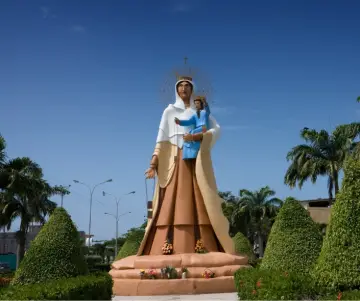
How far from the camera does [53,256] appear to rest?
9531 mm

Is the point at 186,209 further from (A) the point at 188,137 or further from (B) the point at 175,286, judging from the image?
(B) the point at 175,286

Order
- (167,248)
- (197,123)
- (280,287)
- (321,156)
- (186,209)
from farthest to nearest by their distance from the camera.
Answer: (321,156) < (197,123) < (186,209) < (167,248) < (280,287)

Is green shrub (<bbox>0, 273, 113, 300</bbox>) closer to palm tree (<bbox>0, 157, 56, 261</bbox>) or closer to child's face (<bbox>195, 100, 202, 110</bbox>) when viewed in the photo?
child's face (<bbox>195, 100, 202, 110</bbox>)

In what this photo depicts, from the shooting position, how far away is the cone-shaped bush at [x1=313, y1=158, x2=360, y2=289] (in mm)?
7396

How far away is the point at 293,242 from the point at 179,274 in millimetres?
5682

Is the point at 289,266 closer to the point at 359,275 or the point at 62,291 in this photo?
the point at 359,275

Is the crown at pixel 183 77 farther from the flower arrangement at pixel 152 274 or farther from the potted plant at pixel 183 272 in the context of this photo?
the flower arrangement at pixel 152 274

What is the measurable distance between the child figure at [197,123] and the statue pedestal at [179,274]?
3889mm

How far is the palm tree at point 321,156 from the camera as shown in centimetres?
3077

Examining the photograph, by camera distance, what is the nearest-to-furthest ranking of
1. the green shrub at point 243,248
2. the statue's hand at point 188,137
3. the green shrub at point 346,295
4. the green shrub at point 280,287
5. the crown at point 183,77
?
the green shrub at point 346,295, the green shrub at point 280,287, the statue's hand at point 188,137, the crown at point 183,77, the green shrub at point 243,248

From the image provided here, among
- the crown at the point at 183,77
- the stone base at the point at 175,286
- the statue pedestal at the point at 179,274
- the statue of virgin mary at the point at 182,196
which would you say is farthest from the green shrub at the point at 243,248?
the crown at the point at 183,77

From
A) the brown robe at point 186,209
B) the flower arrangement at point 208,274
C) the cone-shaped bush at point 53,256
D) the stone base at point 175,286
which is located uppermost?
the brown robe at point 186,209

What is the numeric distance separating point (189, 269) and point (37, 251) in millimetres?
6888

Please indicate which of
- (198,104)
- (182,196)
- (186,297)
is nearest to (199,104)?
(198,104)
